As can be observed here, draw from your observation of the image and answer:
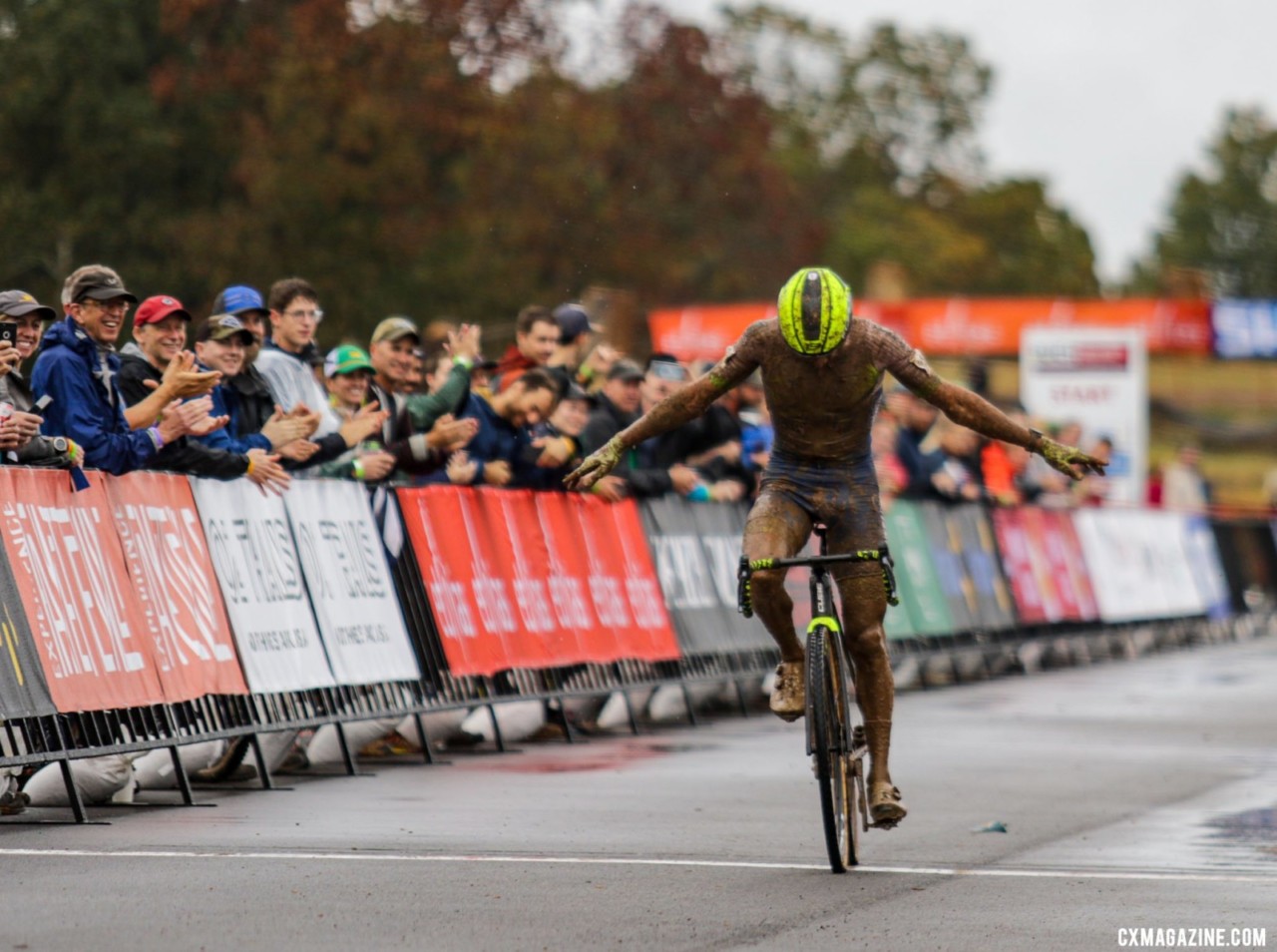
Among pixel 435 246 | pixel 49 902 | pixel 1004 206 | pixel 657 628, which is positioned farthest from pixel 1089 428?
pixel 1004 206

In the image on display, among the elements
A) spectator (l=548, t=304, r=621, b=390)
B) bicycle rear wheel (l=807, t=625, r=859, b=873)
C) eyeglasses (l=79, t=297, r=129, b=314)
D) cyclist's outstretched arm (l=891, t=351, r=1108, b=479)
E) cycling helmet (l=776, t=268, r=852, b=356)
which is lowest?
bicycle rear wheel (l=807, t=625, r=859, b=873)

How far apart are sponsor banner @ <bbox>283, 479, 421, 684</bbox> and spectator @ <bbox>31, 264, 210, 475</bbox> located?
5.31 feet

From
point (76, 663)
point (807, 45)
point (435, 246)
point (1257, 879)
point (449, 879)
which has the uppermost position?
point (807, 45)

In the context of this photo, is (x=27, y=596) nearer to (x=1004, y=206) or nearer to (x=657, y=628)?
(x=657, y=628)

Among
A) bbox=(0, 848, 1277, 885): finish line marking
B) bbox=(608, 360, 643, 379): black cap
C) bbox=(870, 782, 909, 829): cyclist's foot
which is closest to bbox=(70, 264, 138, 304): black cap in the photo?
bbox=(0, 848, 1277, 885): finish line marking

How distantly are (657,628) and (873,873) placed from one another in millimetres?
8008

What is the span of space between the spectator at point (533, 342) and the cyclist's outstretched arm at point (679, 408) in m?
6.16

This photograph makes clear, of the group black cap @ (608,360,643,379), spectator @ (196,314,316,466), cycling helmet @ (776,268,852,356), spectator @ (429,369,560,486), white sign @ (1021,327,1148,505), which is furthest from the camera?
white sign @ (1021,327,1148,505)

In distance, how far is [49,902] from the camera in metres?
8.24

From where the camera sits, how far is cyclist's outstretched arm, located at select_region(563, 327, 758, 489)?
403 inches

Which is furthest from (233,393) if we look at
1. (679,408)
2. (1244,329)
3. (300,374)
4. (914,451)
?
(1244,329)

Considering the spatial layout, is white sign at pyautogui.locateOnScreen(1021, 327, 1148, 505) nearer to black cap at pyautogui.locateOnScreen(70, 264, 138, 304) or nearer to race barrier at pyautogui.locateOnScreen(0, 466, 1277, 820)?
race barrier at pyautogui.locateOnScreen(0, 466, 1277, 820)

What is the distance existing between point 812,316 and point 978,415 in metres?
0.84

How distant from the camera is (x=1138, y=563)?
30875 mm
